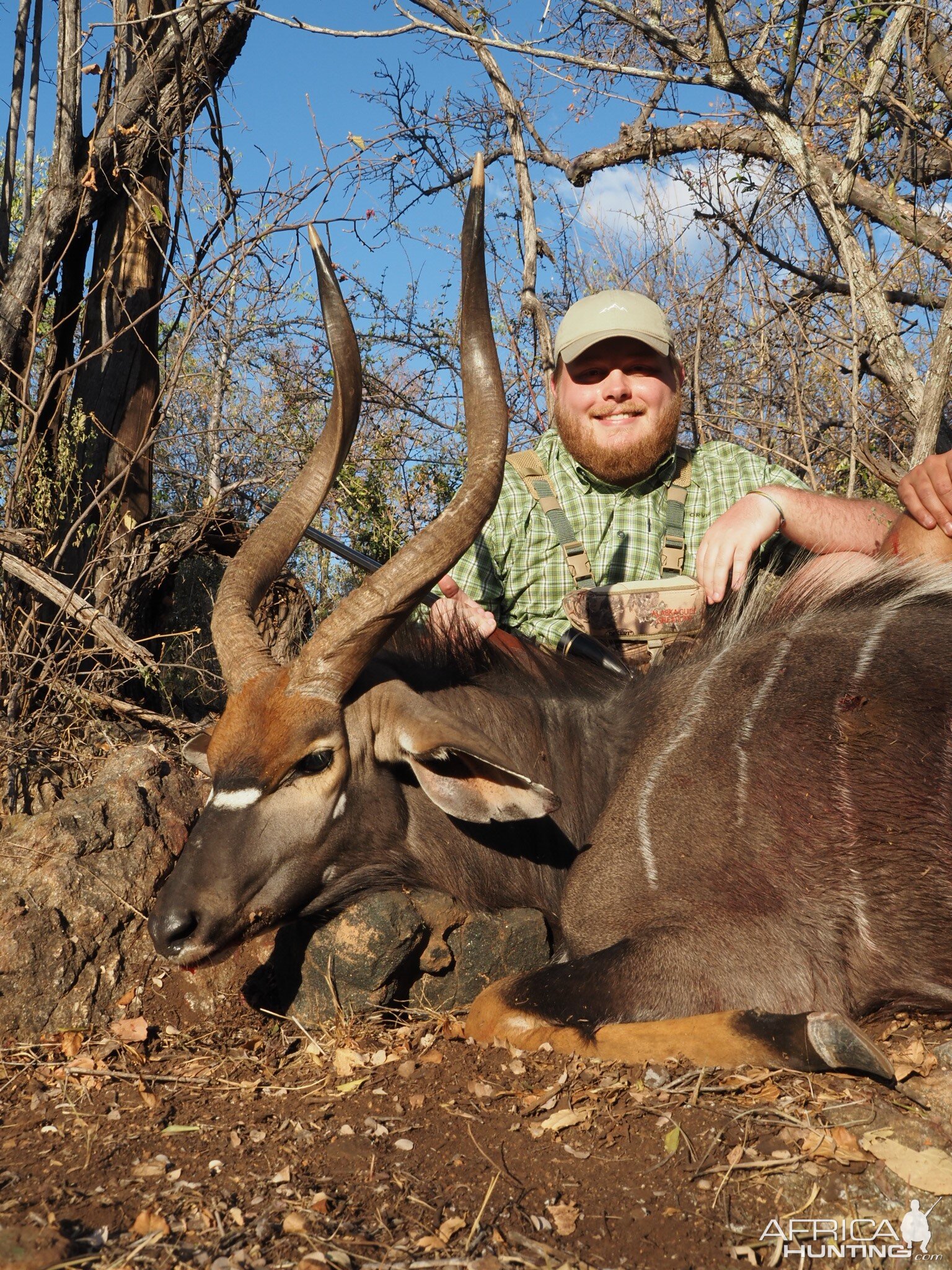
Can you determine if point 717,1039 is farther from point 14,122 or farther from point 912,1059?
point 14,122

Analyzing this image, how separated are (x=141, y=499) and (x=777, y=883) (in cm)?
322

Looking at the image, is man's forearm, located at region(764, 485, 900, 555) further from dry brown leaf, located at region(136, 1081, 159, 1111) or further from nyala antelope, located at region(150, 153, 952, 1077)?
Result: dry brown leaf, located at region(136, 1081, 159, 1111)

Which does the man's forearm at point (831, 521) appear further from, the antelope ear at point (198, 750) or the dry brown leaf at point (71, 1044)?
the dry brown leaf at point (71, 1044)

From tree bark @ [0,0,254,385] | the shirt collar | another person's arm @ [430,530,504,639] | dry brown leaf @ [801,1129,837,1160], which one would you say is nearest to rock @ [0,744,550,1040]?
dry brown leaf @ [801,1129,837,1160]

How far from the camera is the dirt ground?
2.00 m

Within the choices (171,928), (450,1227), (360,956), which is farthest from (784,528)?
(450,1227)

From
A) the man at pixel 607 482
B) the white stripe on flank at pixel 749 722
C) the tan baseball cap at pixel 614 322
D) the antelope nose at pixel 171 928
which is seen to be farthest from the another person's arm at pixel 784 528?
the antelope nose at pixel 171 928

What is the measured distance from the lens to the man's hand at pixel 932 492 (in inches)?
138

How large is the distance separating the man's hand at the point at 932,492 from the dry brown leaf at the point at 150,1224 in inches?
117

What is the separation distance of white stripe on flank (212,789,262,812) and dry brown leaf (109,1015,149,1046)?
0.74 m

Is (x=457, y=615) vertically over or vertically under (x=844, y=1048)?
over

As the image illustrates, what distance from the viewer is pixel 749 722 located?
10.4 feet

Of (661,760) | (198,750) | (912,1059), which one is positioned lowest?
(912,1059)

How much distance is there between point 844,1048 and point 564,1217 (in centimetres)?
85
